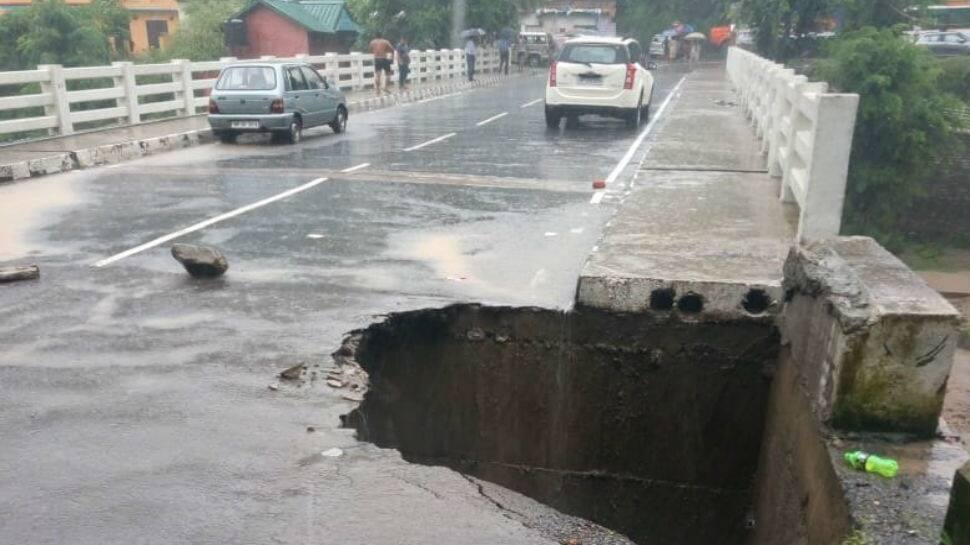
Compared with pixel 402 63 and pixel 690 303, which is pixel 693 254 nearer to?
pixel 690 303

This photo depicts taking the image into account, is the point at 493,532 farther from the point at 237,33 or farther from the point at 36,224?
the point at 237,33

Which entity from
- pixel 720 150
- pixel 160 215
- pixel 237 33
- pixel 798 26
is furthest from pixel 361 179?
pixel 237 33

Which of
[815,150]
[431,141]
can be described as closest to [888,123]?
[431,141]

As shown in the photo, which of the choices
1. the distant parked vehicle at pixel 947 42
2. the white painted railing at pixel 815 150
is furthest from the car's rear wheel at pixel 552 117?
Answer: the distant parked vehicle at pixel 947 42

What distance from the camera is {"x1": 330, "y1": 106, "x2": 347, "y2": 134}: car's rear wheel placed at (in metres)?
17.9

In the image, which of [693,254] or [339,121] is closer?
[693,254]

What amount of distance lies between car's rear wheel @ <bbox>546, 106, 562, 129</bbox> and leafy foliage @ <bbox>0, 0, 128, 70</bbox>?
2035 cm

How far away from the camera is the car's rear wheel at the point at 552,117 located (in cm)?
1820

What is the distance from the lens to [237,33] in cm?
4081

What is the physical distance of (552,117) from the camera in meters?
18.4

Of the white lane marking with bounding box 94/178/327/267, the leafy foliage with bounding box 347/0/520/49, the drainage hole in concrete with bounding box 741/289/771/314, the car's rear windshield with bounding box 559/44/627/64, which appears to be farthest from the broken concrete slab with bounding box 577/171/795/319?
the leafy foliage with bounding box 347/0/520/49

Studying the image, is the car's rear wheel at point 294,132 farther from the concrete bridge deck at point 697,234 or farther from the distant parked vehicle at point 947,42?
the distant parked vehicle at point 947,42

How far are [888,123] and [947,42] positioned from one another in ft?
74.4

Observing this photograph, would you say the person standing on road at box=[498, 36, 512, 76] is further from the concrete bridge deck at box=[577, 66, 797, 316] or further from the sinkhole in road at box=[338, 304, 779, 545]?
the sinkhole in road at box=[338, 304, 779, 545]
